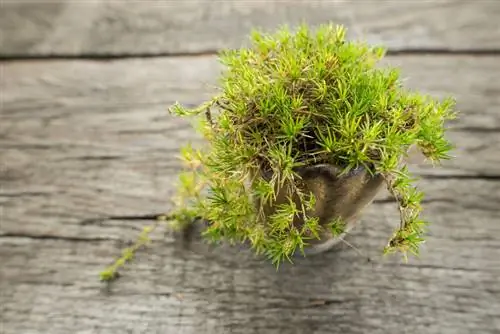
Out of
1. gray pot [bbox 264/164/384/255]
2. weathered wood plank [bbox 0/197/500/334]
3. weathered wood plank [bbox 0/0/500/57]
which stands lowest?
weathered wood plank [bbox 0/197/500/334]

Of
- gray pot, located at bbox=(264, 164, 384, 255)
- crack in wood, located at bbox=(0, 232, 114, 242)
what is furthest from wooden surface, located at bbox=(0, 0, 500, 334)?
gray pot, located at bbox=(264, 164, 384, 255)

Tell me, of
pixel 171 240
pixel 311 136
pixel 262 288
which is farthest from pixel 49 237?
pixel 311 136

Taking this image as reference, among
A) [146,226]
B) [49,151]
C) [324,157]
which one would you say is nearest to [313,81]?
[324,157]

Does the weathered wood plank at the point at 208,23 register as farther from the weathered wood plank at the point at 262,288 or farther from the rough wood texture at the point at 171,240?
the weathered wood plank at the point at 262,288

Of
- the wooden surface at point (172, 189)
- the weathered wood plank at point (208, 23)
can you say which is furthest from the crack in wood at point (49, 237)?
the weathered wood plank at point (208, 23)

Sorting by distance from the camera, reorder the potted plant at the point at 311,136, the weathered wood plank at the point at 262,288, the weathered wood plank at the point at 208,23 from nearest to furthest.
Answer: the potted plant at the point at 311,136, the weathered wood plank at the point at 262,288, the weathered wood plank at the point at 208,23

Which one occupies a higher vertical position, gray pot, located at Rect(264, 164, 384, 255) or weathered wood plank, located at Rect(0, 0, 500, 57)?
weathered wood plank, located at Rect(0, 0, 500, 57)

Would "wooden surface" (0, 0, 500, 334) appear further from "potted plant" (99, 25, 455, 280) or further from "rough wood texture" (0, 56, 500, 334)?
"potted plant" (99, 25, 455, 280)
